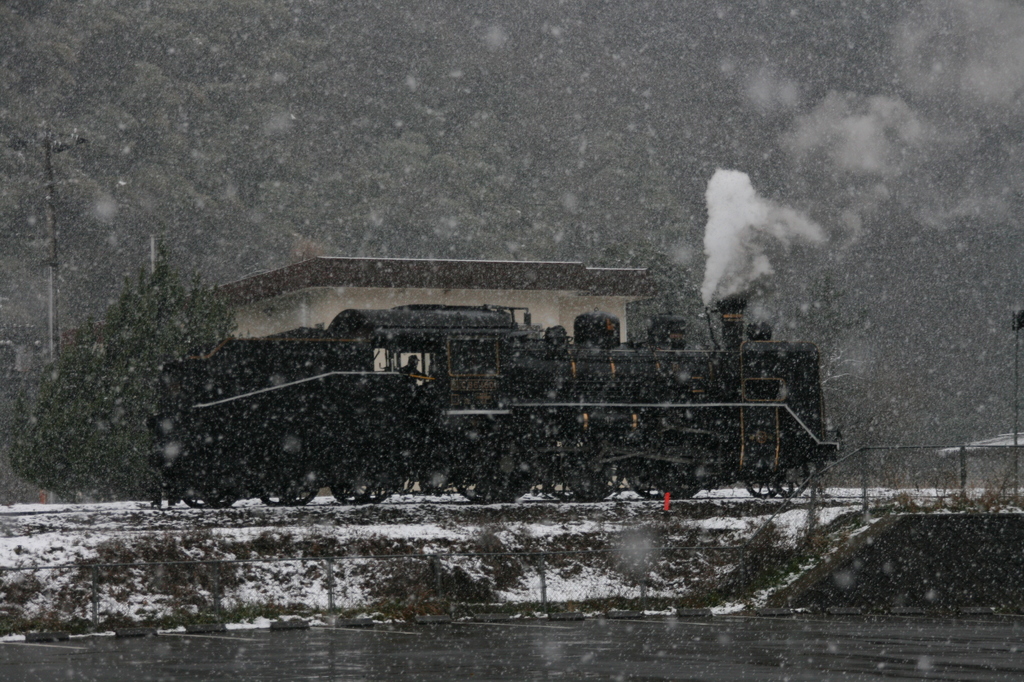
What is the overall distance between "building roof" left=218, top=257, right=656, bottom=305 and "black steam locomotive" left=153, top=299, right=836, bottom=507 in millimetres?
10189

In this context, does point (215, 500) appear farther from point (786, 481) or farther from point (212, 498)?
point (786, 481)

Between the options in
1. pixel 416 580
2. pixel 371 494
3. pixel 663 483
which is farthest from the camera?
pixel 663 483

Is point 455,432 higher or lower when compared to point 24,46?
lower

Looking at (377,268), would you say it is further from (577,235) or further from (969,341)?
(969,341)

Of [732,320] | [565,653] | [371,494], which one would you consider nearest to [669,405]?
[732,320]

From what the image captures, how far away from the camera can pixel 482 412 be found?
20.3 metres

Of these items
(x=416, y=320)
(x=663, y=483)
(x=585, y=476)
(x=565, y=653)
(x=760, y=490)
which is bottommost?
(x=565, y=653)

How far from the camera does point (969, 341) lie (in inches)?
2793

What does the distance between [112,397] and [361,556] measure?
1482 cm

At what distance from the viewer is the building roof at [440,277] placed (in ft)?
104

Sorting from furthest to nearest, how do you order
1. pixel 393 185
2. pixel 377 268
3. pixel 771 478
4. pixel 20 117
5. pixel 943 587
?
pixel 393 185, pixel 20 117, pixel 377 268, pixel 771 478, pixel 943 587

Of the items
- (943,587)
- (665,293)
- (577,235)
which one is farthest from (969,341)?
(943,587)

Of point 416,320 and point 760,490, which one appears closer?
point 416,320

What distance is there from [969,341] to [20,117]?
1909 inches
